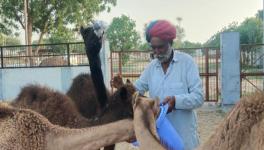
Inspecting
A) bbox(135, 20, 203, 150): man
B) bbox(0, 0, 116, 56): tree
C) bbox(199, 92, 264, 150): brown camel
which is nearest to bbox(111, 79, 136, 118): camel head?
bbox(135, 20, 203, 150): man

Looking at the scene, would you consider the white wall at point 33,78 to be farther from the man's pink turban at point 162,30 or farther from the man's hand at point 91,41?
the man's pink turban at point 162,30

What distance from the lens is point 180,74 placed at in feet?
11.6

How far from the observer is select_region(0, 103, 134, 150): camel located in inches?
119

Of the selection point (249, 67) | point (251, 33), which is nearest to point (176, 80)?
point (249, 67)

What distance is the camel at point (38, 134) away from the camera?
3.03 metres

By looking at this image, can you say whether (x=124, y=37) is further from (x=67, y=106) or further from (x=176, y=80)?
(x=176, y=80)

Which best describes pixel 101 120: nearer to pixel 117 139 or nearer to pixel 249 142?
pixel 117 139

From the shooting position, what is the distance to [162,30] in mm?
3406

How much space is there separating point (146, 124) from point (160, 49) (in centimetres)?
148

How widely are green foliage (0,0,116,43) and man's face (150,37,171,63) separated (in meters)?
23.4

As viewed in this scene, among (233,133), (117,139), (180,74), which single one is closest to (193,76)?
(180,74)

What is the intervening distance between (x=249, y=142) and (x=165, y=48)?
71.0 inches

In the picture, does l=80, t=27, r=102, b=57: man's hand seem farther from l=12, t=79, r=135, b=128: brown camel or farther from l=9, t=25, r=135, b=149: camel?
l=12, t=79, r=135, b=128: brown camel

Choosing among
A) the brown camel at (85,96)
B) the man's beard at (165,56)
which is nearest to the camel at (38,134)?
the man's beard at (165,56)
